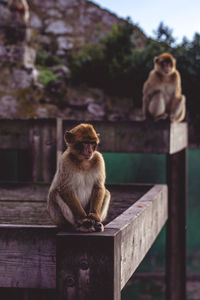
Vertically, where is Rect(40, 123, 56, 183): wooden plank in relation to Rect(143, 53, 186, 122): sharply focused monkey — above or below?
below

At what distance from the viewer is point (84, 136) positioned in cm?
234

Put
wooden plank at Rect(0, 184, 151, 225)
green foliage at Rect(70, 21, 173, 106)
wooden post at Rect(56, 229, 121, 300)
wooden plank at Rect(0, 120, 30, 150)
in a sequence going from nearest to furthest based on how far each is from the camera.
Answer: wooden post at Rect(56, 229, 121, 300) → wooden plank at Rect(0, 184, 151, 225) → wooden plank at Rect(0, 120, 30, 150) → green foliage at Rect(70, 21, 173, 106)

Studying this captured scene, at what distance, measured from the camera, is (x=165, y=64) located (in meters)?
5.86

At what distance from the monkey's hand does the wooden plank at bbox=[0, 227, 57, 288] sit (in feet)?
0.37

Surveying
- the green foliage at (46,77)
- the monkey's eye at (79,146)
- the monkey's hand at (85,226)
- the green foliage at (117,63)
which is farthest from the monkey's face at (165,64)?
the green foliage at (46,77)

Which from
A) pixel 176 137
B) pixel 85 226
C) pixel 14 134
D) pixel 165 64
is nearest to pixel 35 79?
pixel 165 64

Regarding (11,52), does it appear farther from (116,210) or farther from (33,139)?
(116,210)

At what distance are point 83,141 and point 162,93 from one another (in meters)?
3.83

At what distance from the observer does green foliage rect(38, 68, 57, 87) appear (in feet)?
37.2

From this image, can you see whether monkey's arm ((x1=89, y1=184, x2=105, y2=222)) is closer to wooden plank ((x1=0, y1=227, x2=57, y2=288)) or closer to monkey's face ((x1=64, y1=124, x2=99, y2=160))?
monkey's face ((x1=64, y1=124, x2=99, y2=160))

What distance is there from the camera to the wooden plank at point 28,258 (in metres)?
2.02

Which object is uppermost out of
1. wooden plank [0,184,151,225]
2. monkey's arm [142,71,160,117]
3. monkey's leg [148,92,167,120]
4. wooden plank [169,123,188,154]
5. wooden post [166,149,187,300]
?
monkey's arm [142,71,160,117]

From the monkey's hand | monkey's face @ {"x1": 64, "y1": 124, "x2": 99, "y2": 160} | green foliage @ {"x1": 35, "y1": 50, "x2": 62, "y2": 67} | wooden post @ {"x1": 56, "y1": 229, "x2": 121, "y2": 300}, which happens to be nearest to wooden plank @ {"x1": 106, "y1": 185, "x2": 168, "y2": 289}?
the monkey's hand

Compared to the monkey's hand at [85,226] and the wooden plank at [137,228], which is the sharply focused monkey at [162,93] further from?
the monkey's hand at [85,226]
